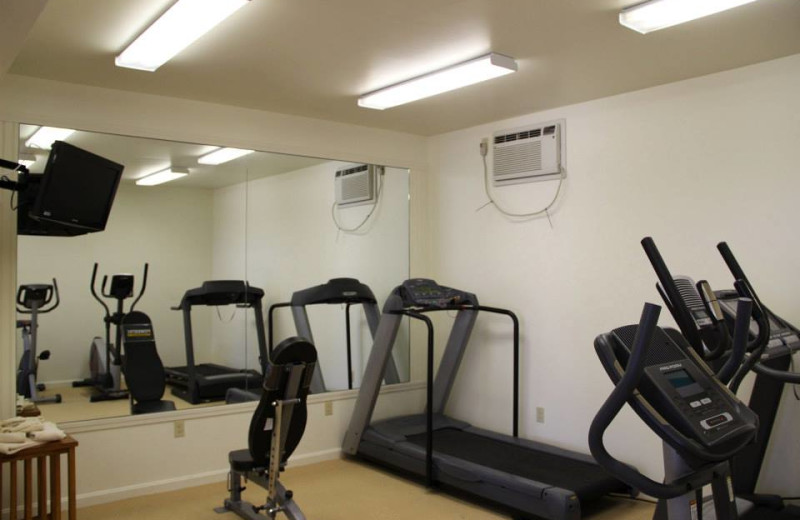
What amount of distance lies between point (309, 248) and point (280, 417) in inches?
83.5

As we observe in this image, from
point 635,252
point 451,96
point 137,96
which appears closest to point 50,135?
point 137,96

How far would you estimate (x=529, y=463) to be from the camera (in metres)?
4.30

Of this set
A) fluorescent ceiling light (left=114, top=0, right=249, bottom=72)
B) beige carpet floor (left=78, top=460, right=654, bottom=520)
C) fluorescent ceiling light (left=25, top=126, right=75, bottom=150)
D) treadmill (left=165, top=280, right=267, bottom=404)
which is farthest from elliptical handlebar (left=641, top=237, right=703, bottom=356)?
fluorescent ceiling light (left=25, top=126, right=75, bottom=150)

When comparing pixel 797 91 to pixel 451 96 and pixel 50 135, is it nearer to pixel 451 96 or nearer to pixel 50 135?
pixel 451 96

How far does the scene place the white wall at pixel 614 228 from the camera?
3832mm

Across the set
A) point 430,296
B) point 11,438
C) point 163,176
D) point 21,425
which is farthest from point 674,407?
point 163,176

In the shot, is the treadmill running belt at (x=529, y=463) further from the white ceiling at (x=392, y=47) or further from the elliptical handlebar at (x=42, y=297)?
the elliptical handlebar at (x=42, y=297)

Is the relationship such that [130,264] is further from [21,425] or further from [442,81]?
[442,81]

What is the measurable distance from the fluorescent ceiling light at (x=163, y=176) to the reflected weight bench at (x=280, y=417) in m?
1.78

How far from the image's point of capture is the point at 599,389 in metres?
4.62

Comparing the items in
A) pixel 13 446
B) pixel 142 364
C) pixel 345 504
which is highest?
pixel 142 364

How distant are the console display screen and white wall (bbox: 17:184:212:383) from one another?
3698 mm

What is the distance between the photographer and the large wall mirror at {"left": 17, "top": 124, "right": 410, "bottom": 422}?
4.23 m

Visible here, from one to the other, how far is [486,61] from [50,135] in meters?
2.70
